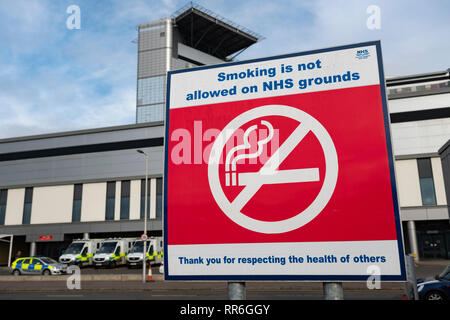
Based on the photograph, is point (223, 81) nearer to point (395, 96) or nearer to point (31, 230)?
point (395, 96)

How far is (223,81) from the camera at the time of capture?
401 centimetres

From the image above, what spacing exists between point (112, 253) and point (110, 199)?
1547 cm

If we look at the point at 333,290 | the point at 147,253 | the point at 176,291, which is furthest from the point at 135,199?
the point at 333,290

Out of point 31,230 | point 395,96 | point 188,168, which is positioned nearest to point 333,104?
point 188,168

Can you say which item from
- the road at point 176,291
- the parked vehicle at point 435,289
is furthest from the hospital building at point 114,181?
the parked vehicle at point 435,289

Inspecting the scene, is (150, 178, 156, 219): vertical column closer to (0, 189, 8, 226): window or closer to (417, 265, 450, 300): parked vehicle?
(0, 189, 8, 226): window

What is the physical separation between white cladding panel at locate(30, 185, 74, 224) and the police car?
1880 centimetres

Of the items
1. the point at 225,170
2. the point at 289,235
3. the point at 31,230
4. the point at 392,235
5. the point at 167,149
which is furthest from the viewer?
the point at 31,230

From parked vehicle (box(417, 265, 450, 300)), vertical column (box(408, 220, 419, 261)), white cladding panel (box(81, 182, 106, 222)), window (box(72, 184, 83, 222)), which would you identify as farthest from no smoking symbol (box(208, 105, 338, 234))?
window (box(72, 184, 83, 222))

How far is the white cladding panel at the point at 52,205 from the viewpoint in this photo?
48.1 metres

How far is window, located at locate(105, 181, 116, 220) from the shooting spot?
47094mm

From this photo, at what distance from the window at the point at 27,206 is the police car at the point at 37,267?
849 inches

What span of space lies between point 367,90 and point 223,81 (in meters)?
1.53
